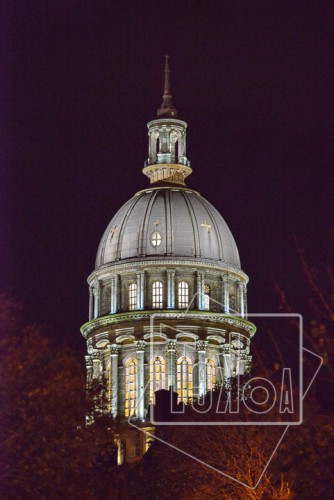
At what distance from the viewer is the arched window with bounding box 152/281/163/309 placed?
4429 inches

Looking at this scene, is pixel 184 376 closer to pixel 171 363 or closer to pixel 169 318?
pixel 171 363

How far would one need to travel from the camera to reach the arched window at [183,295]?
112375mm

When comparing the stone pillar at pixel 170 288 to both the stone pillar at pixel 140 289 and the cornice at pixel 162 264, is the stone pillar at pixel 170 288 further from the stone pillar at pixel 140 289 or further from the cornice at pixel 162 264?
the stone pillar at pixel 140 289

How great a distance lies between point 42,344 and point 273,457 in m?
16.0

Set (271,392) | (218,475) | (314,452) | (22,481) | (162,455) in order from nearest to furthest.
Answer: (314,452), (22,481), (218,475), (271,392), (162,455)

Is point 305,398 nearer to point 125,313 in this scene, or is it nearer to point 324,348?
point 324,348

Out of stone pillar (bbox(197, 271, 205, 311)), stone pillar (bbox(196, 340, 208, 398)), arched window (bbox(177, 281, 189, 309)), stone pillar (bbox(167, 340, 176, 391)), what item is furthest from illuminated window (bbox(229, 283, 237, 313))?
stone pillar (bbox(167, 340, 176, 391))

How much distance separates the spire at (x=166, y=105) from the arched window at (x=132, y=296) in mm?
15816

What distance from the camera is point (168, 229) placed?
11388 centimetres

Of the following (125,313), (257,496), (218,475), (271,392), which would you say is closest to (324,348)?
(257,496)

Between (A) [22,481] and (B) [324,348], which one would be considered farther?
(A) [22,481]

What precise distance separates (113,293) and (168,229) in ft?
20.3

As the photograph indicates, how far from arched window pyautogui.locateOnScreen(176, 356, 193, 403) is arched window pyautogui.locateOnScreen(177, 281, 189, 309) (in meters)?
3.74

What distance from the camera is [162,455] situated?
8338 centimetres
